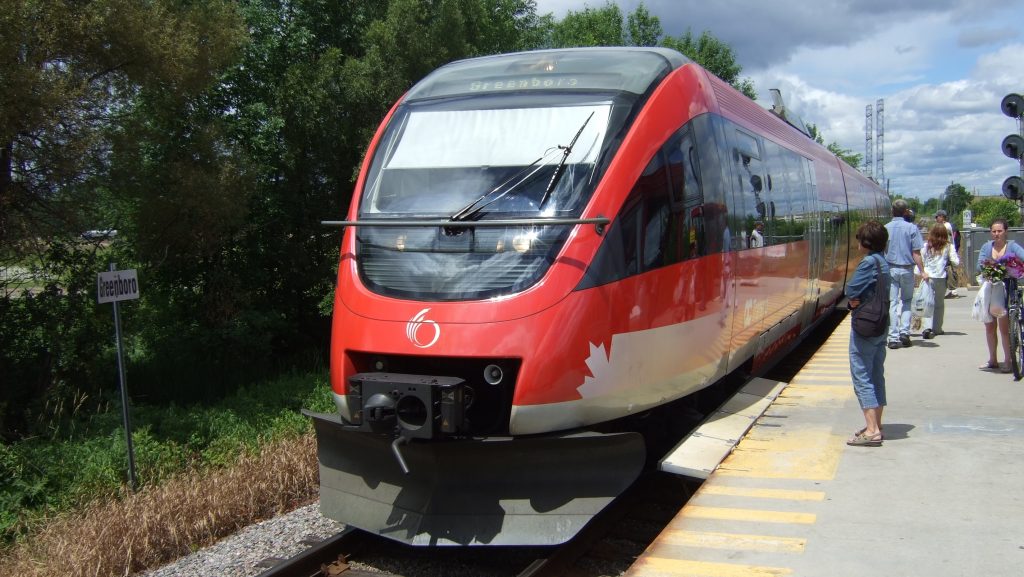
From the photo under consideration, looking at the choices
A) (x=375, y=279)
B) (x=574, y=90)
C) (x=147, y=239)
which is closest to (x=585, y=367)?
(x=375, y=279)

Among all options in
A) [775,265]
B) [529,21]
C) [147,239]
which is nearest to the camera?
[775,265]

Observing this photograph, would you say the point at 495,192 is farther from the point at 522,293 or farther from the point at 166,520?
the point at 166,520

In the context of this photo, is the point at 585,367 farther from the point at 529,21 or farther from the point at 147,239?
the point at 529,21

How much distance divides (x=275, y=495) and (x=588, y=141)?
14.0ft

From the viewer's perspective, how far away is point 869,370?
6.05 metres

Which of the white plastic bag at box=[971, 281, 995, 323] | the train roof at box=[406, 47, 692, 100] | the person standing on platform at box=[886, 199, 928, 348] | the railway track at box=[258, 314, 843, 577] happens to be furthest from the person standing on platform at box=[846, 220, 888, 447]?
the person standing on platform at box=[886, 199, 928, 348]

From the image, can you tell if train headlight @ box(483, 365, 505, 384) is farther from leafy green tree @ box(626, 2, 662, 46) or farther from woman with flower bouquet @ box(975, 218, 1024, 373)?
leafy green tree @ box(626, 2, 662, 46)

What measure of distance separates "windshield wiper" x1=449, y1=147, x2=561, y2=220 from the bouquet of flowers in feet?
17.8

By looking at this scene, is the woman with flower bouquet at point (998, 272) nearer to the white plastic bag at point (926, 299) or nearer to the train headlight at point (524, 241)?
the white plastic bag at point (926, 299)

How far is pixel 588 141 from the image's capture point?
5500 mm

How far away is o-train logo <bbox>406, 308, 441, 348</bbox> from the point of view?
4.95 metres

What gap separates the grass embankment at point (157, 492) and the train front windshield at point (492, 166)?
2785 millimetres

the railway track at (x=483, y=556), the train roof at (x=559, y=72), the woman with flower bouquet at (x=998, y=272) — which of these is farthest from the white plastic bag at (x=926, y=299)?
the railway track at (x=483, y=556)

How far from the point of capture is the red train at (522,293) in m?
4.92
